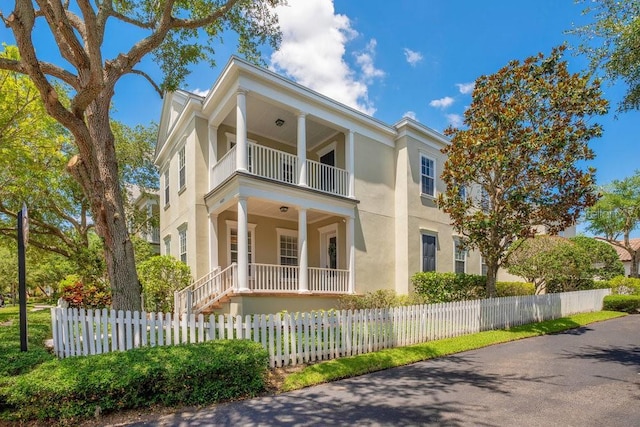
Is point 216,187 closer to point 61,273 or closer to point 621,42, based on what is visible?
point 621,42

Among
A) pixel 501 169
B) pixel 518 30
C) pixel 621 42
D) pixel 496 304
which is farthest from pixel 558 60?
pixel 496 304

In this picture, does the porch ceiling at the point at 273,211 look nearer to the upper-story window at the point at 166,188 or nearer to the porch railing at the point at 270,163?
the porch railing at the point at 270,163

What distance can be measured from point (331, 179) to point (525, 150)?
6.94 metres

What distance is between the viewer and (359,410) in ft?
16.9

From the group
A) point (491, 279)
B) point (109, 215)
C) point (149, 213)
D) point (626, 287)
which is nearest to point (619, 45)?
point (491, 279)

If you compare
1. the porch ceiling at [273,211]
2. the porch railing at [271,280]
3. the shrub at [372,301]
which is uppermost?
the porch ceiling at [273,211]

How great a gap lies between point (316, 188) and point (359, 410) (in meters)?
9.51

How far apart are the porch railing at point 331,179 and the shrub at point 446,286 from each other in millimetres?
4890

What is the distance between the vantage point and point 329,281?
45.0ft

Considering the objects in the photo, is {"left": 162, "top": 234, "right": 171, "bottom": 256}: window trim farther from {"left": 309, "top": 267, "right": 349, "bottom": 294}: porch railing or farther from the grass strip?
the grass strip

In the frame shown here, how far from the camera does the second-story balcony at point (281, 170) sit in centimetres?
1221

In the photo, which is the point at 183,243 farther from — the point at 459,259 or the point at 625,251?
the point at 625,251

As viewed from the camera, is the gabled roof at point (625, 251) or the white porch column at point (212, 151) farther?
the gabled roof at point (625, 251)

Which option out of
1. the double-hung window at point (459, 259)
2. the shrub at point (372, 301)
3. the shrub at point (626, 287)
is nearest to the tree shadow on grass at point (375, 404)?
the shrub at point (372, 301)
